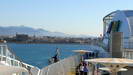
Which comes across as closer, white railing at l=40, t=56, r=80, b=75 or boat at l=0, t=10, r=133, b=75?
→ boat at l=0, t=10, r=133, b=75

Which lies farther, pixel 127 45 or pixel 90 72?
pixel 127 45

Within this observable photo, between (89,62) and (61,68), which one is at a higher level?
(89,62)

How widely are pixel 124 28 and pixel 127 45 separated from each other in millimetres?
5951

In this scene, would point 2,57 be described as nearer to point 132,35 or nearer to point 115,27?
point 132,35

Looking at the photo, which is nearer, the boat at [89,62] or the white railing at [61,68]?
the boat at [89,62]

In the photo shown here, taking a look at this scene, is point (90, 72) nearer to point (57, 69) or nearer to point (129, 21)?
point (57, 69)

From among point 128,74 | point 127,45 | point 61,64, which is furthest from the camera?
→ point 127,45

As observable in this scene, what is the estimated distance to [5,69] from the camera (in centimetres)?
1012

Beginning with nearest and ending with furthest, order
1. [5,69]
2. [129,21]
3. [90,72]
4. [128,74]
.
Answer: [5,69]
[128,74]
[90,72]
[129,21]

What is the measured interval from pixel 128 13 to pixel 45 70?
19.4 meters

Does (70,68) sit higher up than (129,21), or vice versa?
(129,21)

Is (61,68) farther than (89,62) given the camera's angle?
Yes

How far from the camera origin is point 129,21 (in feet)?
118

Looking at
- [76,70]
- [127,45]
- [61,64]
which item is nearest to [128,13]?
[127,45]
